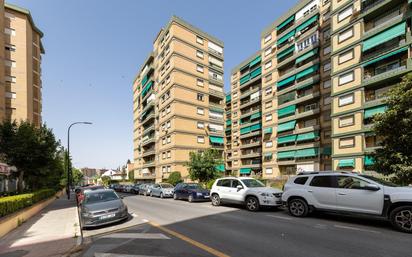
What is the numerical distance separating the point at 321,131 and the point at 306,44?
13636mm

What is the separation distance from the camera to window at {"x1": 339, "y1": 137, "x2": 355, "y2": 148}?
84.5 ft

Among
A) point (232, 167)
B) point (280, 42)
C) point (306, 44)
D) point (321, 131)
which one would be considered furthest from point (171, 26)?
point (232, 167)

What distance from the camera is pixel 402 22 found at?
2252 cm

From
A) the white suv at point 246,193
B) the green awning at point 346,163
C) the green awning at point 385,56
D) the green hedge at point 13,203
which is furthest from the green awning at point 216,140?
the green hedge at point 13,203

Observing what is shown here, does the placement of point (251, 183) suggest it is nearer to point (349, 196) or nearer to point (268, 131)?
point (349, 196)

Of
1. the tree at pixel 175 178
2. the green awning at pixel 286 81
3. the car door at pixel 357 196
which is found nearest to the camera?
the car door at pixel 357 196

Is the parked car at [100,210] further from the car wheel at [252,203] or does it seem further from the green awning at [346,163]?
the green awning at [346,163]

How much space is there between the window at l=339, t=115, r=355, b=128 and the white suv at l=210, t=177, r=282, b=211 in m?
Result: 18.6

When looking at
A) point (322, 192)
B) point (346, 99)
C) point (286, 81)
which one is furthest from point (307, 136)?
point (322, 192)

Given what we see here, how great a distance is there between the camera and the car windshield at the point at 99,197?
10.2 metres

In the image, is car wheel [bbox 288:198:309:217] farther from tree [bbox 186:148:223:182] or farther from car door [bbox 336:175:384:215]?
tree [bbox 186:148:223:182]

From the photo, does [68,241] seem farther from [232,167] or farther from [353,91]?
[232,167]

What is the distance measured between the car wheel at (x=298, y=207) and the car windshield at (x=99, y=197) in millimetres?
7340

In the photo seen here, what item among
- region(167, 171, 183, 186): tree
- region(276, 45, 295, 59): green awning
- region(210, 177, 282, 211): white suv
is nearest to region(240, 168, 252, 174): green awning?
region(167, 171, 183, 186): tree
